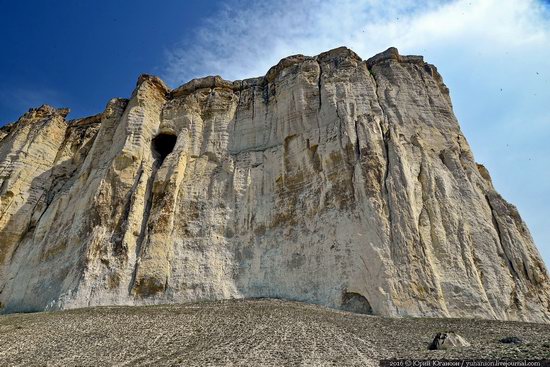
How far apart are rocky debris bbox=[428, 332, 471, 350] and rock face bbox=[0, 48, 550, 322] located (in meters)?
6.11

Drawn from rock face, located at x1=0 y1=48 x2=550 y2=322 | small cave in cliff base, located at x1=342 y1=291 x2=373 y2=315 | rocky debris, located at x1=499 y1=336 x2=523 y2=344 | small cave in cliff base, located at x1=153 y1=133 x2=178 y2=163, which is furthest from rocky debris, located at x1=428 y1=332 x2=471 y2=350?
small cave in cliff base, located at x1=153 y1=133 x2=178 y2=163

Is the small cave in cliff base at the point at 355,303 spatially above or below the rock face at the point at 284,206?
below

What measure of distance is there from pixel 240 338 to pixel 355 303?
776 centimetres

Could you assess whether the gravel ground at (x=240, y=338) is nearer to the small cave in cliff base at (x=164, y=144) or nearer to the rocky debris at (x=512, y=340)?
the rocky debris at (x=512, y=340)

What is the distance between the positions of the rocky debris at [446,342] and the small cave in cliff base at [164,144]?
21836 millimetres

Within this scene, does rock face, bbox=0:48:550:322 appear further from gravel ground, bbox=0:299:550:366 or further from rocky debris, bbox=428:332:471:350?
rocky debris, bbox=428:332:471:350

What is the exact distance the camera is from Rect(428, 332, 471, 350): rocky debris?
1134cm

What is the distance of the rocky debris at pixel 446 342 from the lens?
37.2 feet

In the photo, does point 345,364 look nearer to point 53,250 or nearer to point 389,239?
point 389,239

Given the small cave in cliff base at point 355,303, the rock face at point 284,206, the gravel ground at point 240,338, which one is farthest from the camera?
the rock face at point 284,206

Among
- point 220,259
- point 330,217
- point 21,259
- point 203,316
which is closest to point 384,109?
point 330,217

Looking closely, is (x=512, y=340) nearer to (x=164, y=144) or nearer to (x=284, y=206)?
(x=284, y=206)

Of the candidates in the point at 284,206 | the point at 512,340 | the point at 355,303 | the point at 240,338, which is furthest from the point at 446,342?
the point at 284,206

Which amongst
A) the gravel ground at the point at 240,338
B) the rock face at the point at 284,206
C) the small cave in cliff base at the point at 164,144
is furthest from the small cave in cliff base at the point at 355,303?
the small cave in cliff base at the point at 164,144
